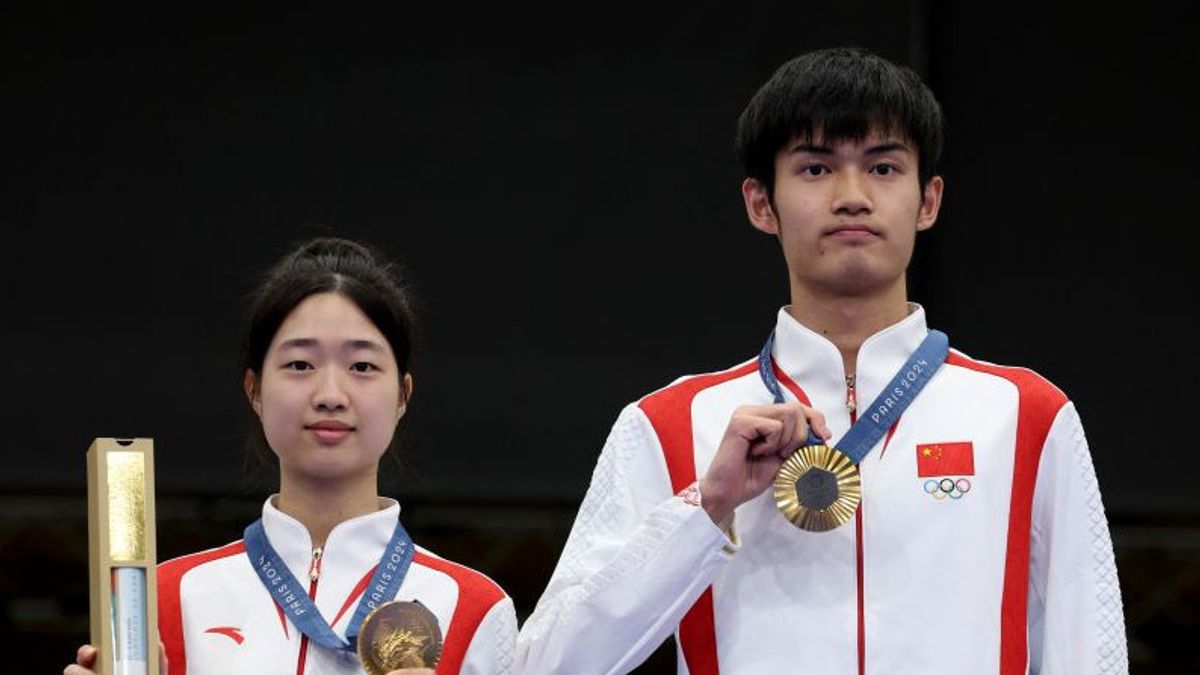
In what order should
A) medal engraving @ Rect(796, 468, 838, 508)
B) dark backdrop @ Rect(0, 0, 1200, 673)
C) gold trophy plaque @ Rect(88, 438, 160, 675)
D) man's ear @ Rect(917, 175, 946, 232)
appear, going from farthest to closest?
dark backdrop @ Rect(0, 0, 1200, 673) → man's ear @ Rect(917, 175, 946, 232) → medal engraving @ Rect(796, 468, 838, 508) → gold trophy plaque @ Rect(88, 438, 160, 675)

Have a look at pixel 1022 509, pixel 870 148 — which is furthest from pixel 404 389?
pixel 1022 509

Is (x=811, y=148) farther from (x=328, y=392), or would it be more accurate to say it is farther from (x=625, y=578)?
(x=328, y=392)

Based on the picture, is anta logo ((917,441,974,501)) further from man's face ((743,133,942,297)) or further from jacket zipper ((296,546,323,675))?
jacket zipper ((296,546,323,675))

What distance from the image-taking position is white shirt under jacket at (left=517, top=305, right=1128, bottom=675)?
3377 mm

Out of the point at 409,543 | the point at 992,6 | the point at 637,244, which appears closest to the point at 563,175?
the point at 637,244

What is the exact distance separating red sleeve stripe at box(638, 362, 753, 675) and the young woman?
0.35 metres

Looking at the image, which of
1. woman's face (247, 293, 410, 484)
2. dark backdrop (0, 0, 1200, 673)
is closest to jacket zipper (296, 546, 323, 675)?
woman's face (247, 293, 410, 484)

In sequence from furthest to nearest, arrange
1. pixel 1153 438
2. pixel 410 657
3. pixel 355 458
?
1. pixel 1153 438
2. pixel 355 458
3. pixel 410 657

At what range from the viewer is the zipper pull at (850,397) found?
3551mm

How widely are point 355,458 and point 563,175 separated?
200 cm

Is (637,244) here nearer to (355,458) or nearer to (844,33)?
(844,33)

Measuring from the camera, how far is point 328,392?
370 centimetres

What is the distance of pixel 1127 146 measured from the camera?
5.57 metres

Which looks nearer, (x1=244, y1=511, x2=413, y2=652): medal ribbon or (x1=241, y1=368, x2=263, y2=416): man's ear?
(x1=244, y1=511, x2=413, y2=652): medal ribbon
